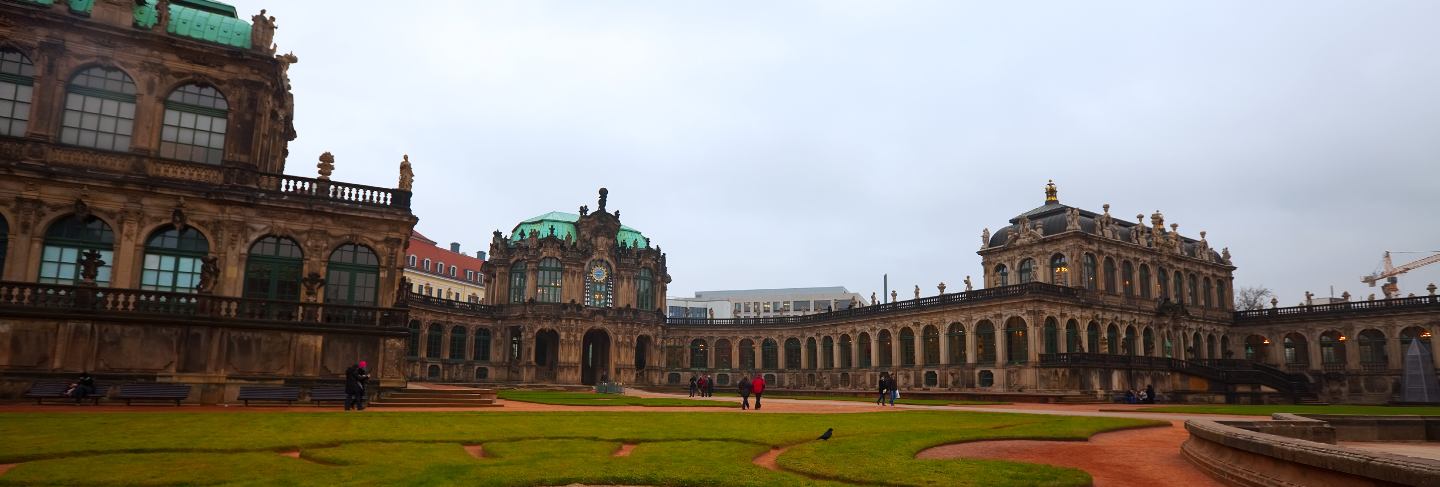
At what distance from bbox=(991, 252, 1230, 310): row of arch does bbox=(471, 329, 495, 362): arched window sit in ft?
141

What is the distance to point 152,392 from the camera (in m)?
26.5

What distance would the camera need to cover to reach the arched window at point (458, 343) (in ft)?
226

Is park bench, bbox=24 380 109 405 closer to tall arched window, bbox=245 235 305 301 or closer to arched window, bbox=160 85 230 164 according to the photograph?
tall arched window, bbox=245 235 305 301

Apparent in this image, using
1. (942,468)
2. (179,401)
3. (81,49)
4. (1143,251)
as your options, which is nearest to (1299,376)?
(1143,251)

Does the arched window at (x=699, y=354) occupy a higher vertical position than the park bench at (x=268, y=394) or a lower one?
higher

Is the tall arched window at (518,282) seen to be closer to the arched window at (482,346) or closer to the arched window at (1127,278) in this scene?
the arched window at (482,346)

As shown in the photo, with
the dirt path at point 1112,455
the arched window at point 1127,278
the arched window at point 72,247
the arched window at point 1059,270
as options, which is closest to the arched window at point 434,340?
the arched window at point 72,247

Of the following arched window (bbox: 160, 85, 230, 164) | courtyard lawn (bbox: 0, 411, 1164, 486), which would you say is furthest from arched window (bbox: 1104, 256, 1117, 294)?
arched window (bbox: 160, 85, 230, 164)

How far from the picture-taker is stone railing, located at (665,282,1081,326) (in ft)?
194

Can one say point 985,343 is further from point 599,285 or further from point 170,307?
point 170,307

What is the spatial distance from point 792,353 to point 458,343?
29.4 metres

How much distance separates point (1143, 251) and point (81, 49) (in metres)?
69.9

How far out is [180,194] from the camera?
1240 inches

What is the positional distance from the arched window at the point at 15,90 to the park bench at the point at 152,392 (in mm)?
11904
